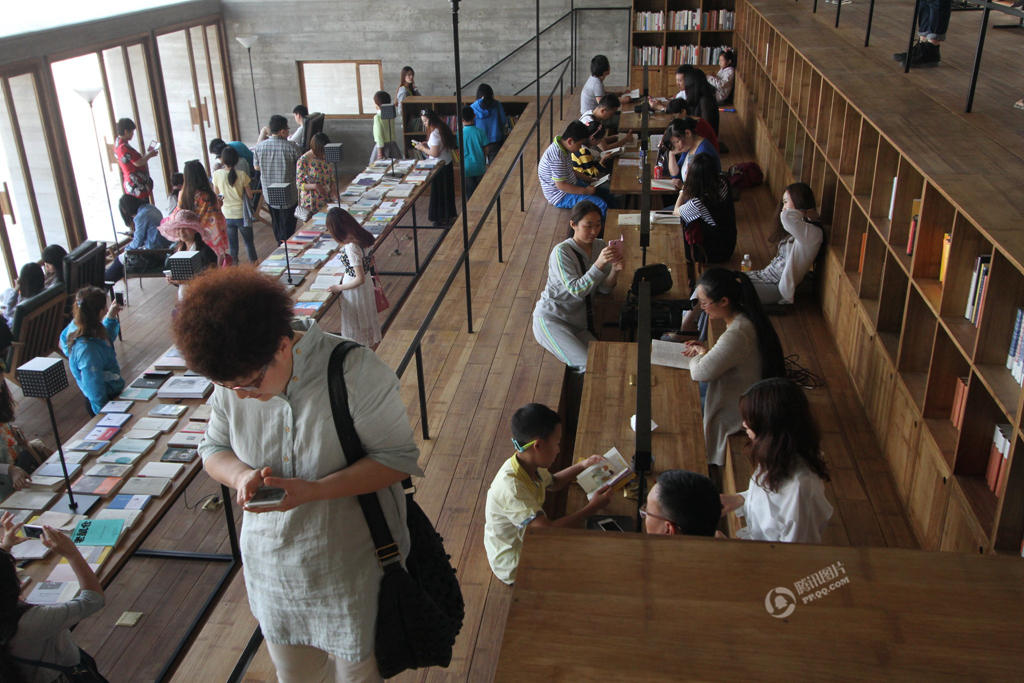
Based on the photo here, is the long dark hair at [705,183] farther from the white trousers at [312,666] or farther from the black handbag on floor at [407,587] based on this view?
the white trousers at [312,666]

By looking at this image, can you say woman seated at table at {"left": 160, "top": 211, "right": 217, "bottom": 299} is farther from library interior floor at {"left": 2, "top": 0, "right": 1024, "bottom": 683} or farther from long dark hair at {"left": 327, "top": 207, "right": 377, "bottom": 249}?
library interior floor at {"left": 2, "top": 0, "right": 1024, "bottom": 683}

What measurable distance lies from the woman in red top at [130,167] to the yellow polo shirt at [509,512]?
7929mm

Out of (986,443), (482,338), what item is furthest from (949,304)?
(482,338)

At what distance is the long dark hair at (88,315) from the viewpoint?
5515mm

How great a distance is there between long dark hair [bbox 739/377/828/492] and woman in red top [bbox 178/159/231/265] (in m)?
5.58

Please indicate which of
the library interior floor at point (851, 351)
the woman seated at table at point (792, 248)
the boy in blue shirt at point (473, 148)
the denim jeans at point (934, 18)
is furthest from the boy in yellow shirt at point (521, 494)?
the boy in blue shirt at point (473, 148)

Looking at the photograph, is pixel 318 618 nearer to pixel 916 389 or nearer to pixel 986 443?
pixel 986 443

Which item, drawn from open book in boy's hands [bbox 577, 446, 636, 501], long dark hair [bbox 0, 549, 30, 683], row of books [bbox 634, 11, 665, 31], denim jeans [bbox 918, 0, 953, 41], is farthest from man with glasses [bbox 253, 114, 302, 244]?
long dark hair [bbox 0, 549, 30, 683]

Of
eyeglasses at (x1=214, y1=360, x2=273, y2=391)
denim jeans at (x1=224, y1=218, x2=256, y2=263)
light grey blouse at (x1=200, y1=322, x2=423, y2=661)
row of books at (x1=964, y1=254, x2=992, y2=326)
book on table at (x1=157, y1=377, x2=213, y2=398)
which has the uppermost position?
eyeglasses at (x1=214, y1=360, x2=273, y2=391)

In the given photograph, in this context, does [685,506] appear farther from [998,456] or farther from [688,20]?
[688,20]

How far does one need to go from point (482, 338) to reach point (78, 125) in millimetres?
7685

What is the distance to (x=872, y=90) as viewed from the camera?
4.66 metres

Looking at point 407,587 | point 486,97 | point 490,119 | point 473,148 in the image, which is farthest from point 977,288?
point 490,119

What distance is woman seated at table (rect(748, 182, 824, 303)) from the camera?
5.57 meters
